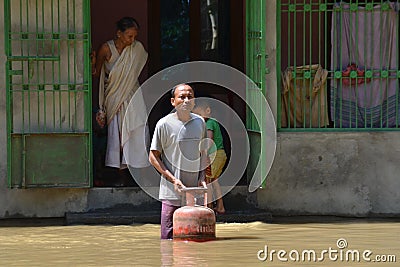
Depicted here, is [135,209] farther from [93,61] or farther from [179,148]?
[179,148]

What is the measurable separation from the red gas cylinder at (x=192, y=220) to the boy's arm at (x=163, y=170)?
0.09m

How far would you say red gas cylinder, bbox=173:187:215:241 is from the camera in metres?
8.34

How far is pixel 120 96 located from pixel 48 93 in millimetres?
912

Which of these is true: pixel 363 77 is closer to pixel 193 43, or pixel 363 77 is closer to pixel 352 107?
pixel 352 107

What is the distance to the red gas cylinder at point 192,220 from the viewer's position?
834 centimetres

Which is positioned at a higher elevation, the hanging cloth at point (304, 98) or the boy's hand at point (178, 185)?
the hanging cloth at point (304, 98)

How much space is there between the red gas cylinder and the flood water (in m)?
0.09

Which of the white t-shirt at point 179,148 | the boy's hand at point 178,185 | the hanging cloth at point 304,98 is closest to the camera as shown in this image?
the boy's hand at point 178,185

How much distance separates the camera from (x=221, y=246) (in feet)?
27.3

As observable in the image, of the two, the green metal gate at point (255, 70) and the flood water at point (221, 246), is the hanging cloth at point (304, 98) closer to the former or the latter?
the green metal gate at point (255, 70)

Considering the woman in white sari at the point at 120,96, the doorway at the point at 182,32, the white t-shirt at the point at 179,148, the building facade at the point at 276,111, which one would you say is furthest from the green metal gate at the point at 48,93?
the doorway at the point at 182,32

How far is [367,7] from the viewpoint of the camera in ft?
34.7

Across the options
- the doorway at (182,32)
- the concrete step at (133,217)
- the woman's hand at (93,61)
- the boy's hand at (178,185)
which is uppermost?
the doorway at (182,32)

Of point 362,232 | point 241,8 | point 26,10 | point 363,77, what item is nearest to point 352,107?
point 363,77
